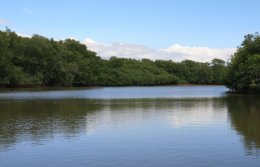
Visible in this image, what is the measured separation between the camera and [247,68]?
238ft

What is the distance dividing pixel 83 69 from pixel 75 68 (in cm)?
971

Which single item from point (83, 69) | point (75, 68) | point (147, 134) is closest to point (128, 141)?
point (147, 134)

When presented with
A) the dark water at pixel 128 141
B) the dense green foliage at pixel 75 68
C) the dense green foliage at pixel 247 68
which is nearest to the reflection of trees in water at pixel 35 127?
the dark water at pixel 128 141

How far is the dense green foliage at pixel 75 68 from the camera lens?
4112 inches

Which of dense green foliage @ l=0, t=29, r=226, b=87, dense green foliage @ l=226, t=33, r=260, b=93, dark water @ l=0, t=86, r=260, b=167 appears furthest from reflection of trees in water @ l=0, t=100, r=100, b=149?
dense green foliage @ l=0, t=29, r=226, b=87

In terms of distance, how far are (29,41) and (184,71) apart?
308ft

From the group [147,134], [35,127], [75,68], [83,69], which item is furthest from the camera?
[83,69]

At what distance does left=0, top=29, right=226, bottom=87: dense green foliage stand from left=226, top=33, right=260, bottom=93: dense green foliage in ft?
67.8

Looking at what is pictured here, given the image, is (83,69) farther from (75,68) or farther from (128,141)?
(128,141)

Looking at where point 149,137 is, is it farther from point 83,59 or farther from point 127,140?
point 83,59

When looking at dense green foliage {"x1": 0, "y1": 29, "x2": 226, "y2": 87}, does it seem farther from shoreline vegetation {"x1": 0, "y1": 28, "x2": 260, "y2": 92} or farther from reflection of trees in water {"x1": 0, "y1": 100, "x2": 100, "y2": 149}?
reflection of trees in water {"x1": 0, "y1": 100, "x2": 100, "y2": 149}

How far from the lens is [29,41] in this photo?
11169 cm

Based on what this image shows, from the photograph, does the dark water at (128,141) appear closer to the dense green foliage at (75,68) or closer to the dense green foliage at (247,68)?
the dense green foliage at (247,68)

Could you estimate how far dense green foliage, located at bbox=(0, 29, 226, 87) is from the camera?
104m
